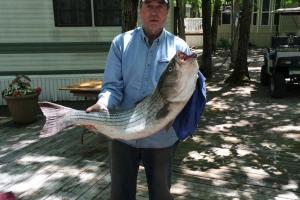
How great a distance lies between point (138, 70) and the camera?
104 inches

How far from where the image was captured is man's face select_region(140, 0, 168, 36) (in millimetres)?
2586

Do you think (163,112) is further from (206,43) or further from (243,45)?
(206,43)

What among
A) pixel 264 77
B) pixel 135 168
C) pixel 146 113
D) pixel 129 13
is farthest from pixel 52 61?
pixel 146 113

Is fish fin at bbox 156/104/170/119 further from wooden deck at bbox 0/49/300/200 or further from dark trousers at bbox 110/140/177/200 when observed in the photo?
wooden deck at bbox 0/49/300/200

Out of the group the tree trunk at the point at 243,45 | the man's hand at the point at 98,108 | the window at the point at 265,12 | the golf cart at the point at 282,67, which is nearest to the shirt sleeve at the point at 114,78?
the man's hand at the point at 98,108

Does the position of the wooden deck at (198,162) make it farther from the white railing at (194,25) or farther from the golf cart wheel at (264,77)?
the white railing at (194,25)

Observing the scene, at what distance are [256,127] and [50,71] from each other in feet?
18.7

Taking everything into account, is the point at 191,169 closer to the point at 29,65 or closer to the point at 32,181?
the point at 32,181

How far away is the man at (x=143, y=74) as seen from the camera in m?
2.63

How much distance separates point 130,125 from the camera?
7.90 feet

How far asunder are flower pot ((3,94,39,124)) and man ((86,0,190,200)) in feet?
18.4

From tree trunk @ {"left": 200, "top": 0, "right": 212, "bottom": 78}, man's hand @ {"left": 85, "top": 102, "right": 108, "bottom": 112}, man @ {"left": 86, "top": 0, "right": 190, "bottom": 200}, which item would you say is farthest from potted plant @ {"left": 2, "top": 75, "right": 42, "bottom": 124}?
tree trunk @ {"left": 200, "top": 0, "right": 212, "bottom": 78}

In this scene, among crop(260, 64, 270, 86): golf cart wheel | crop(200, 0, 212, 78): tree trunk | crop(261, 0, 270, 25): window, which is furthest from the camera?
crop(261, 0, 270, 25): window

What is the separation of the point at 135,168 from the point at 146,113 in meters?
0.65
